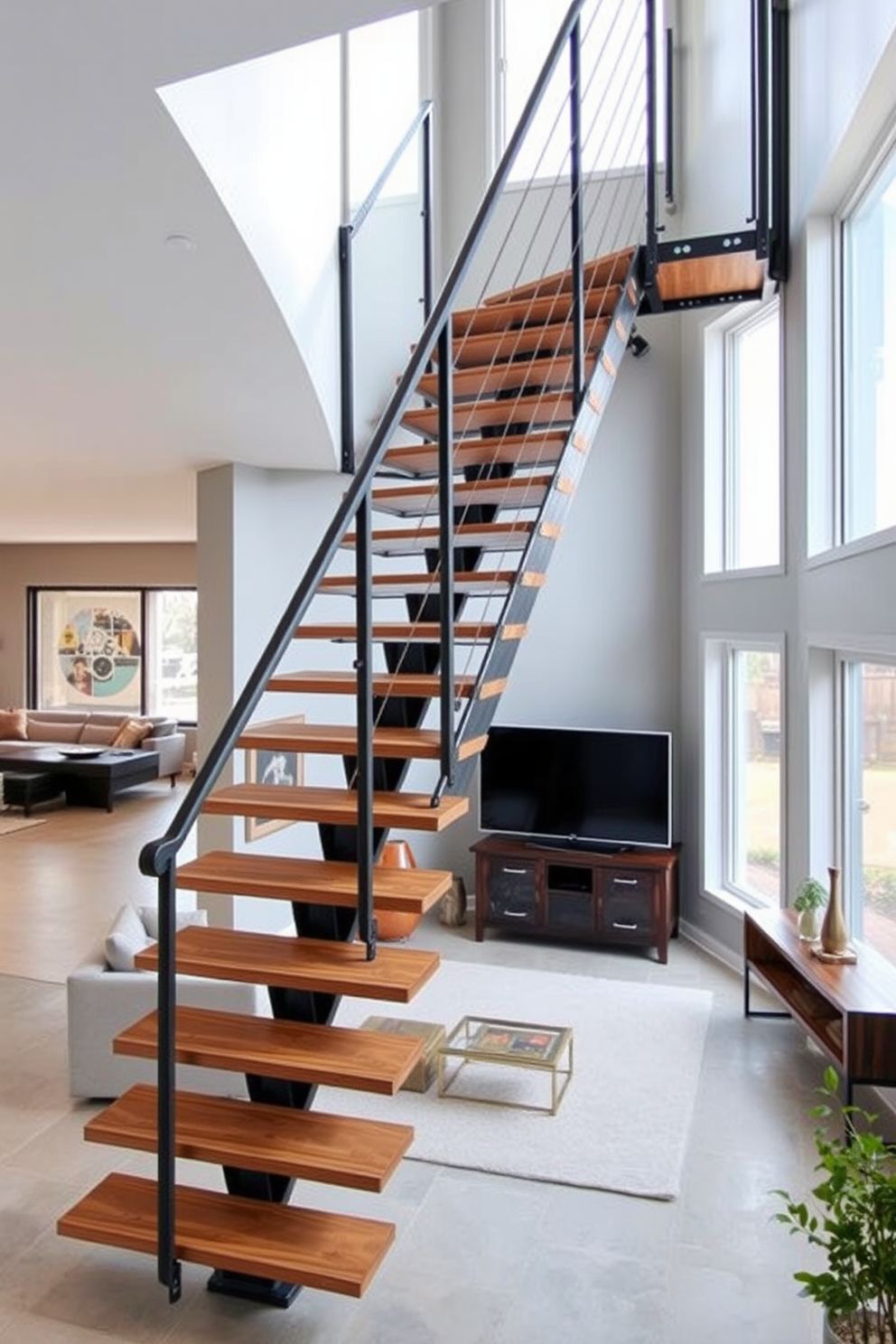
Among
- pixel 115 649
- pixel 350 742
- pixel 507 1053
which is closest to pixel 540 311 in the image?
pixel 350 742

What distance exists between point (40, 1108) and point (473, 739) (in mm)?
2350

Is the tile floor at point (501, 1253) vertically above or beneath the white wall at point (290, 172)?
beneath

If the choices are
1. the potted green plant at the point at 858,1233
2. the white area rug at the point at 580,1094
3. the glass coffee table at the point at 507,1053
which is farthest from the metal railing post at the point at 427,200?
the potted green plant at the point at 858,1233

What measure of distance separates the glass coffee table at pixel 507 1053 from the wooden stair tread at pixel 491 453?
83.9 inches

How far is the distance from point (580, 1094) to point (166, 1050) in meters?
2.20

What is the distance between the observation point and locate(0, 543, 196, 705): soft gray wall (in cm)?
1195

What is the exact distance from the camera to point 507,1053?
3.65m

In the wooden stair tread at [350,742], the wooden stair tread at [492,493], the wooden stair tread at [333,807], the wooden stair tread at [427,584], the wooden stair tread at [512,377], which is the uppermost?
the wooden stair tread at [512,377]

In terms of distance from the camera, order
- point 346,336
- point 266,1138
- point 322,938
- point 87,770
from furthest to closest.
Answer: point 87,770 → point 346,336 → point 322,938 → point 266,1138

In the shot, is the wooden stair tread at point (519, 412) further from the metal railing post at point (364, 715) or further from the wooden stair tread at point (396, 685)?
the metal railing post at point (364, 715)

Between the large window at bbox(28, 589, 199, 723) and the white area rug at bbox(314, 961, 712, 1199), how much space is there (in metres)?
8.18

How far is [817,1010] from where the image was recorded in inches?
155

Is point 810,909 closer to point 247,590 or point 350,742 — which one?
point 350,742

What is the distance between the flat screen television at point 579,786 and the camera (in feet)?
18.3
